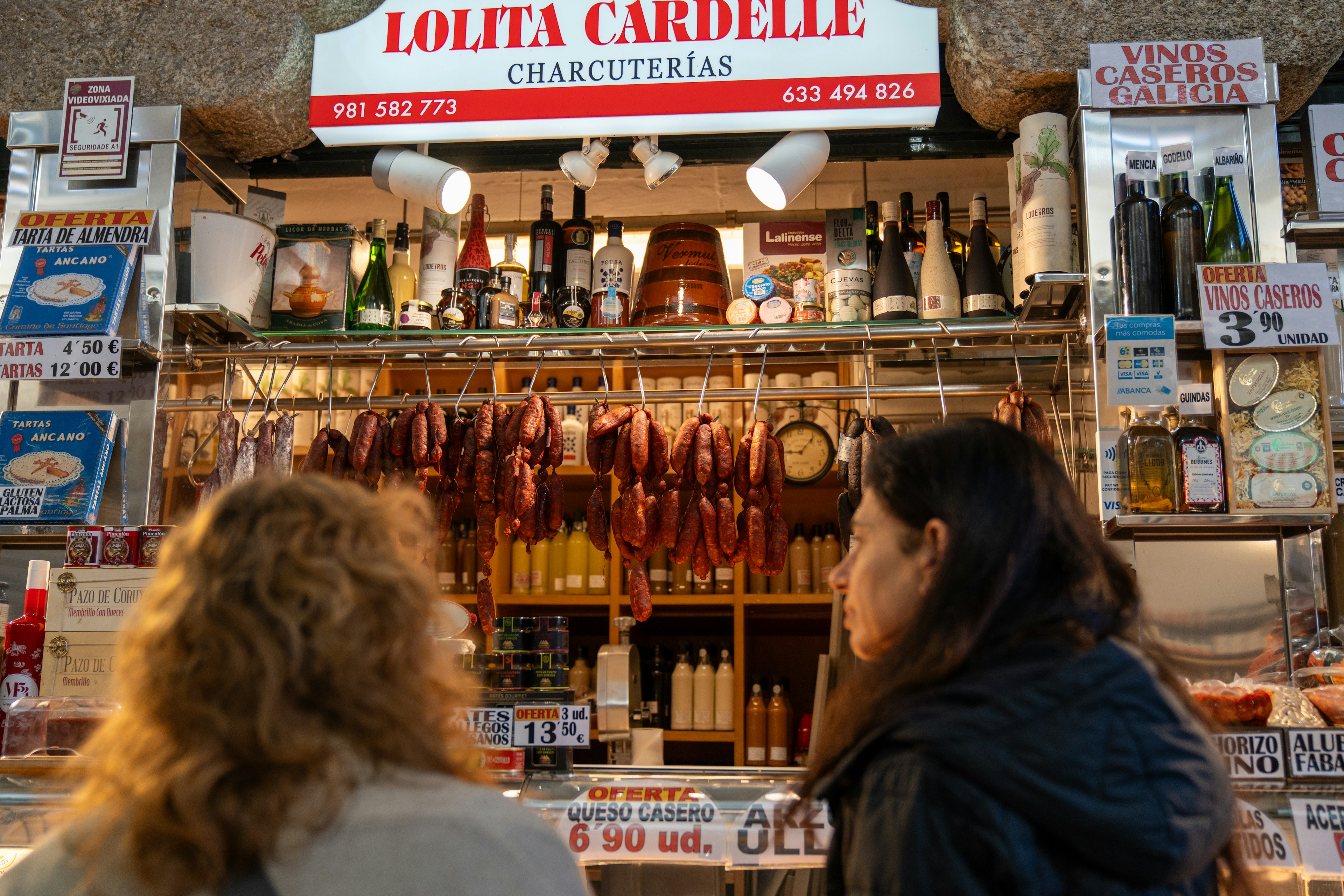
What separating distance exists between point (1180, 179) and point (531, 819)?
288 centimetres

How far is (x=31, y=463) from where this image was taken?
3.49 m

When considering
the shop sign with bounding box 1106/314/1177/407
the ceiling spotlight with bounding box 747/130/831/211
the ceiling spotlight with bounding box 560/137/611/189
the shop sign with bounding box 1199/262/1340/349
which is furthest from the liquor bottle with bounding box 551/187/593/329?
the shop sign with bounding box 1199/262/1340/349

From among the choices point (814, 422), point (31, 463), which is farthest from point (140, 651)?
point (814, 422)

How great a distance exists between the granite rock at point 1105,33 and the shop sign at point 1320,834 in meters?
2.14

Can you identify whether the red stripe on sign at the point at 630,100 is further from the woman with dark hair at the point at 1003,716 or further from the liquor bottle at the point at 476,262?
the woman with dark hair at the point at 1003,716

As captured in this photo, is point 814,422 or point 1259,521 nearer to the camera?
point 1259,521

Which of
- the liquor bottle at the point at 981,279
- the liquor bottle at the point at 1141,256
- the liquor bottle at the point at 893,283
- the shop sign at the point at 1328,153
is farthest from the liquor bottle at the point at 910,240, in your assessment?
the shop sign at the point at 1328,153

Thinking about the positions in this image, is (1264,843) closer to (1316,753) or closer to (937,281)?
(1316,753)

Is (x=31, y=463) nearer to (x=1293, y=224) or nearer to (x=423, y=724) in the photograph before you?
(x=423, y=724)

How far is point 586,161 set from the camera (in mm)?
3529

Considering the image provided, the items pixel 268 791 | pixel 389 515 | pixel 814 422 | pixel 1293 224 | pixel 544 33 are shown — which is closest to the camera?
pixel 268 791

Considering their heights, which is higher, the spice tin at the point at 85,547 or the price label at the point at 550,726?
the spice tin at the point at 85,547

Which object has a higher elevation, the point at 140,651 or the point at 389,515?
the point at 389,515

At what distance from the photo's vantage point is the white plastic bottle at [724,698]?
5.36 metres
